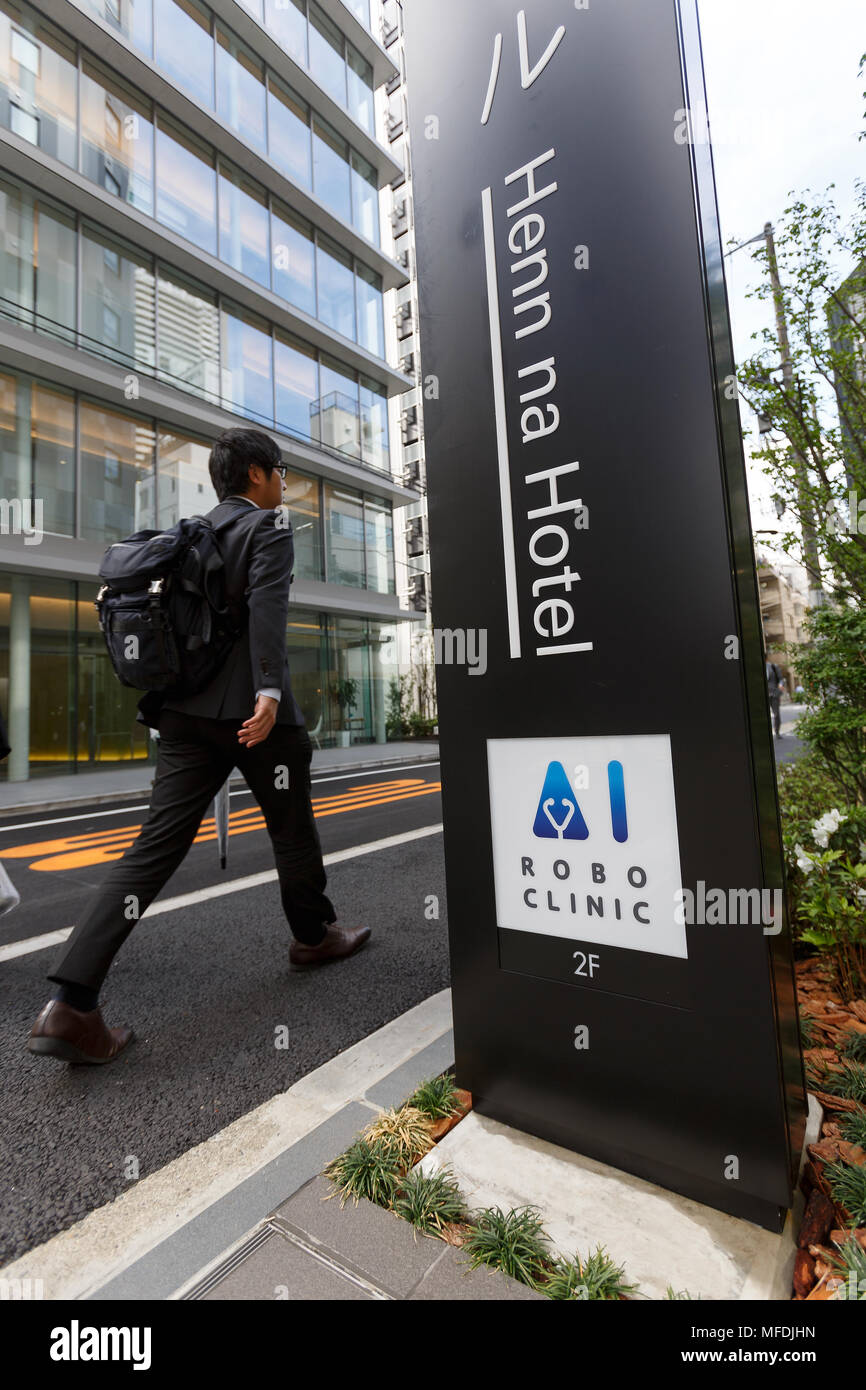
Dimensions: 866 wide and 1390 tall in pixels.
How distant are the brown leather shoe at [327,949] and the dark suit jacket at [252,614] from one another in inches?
42.0

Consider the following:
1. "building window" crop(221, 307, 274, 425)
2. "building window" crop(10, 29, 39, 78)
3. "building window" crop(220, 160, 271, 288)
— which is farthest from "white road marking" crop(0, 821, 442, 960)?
"building window" crop(10, 29, 39, 78)

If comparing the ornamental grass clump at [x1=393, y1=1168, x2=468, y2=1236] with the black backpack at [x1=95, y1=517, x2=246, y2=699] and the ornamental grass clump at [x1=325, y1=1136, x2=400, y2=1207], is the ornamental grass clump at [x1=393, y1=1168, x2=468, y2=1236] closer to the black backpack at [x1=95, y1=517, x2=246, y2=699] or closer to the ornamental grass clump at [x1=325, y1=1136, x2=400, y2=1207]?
the ornamental grass clump at [x1=325, y1=1136, x2=400, y2=1207]

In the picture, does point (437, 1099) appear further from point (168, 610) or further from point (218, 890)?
point (218, 890)

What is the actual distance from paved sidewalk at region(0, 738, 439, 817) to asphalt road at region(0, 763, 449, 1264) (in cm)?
389

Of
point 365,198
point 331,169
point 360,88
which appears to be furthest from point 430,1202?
point 360,88

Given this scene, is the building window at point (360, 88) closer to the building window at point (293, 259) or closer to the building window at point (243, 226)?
the building window at point (293, 259)

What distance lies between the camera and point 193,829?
221 cm

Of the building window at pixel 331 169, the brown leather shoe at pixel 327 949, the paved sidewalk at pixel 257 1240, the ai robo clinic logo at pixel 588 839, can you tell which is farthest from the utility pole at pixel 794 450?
the building window at pixel 331 169

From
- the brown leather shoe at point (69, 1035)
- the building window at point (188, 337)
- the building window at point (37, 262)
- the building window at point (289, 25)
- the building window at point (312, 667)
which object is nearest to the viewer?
the brown leather shoe at point (69, 1035)

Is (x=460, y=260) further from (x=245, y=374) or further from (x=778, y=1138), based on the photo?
(x=245, y=374)

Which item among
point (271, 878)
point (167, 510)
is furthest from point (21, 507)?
point (271, 878)

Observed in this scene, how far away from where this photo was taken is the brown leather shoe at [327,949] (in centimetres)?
281

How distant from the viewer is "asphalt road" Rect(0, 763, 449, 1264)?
5.36 ft
